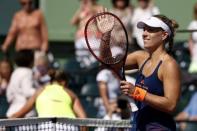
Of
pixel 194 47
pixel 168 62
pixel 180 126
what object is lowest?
pixel 180 126

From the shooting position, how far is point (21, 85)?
461 inches

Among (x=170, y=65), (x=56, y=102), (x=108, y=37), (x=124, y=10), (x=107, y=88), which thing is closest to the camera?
(x=170, y=65)

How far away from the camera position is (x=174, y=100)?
6609 millimetres

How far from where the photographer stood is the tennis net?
7.89m

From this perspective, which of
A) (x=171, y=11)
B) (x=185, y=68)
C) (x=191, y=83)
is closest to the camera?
(x=191, y=83)

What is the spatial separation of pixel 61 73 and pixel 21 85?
5.89ft

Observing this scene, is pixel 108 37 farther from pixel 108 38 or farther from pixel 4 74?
pixel 4 74

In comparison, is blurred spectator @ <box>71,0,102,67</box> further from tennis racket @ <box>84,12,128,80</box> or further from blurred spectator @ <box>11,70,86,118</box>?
tennis racket @ <box>84,12,128,80</box>

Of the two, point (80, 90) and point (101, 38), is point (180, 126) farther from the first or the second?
point (101, 38)

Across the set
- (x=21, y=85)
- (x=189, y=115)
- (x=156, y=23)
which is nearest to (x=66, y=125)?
(x=156, y=23)

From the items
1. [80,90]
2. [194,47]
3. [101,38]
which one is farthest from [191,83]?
[101,38]

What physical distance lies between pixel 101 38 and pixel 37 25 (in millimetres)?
6076

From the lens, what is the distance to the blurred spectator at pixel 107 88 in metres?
11.9

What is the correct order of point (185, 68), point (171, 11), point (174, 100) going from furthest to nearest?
point (171, 11) → point (185, 68) → point (174, 100)
